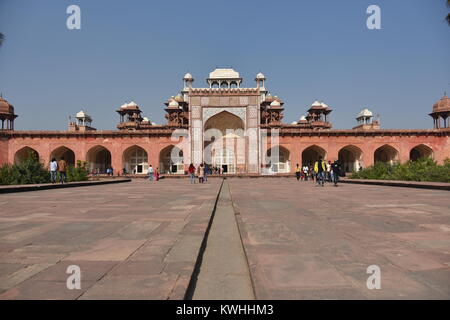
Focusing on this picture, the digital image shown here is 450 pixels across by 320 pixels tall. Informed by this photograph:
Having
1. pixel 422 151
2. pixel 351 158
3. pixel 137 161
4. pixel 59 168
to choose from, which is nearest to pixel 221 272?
pixel 59 168

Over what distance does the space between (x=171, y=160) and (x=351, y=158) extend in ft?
59.0

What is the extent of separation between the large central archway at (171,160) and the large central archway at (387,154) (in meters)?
18.7

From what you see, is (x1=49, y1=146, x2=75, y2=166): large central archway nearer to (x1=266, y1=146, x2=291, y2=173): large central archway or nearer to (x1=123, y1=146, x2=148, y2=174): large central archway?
(x1=123, y1=146, x2=148, y2=174): large central archway

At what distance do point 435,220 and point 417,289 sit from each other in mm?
2483

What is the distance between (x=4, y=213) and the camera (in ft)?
13.9

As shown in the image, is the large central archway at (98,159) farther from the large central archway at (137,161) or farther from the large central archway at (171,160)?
the large central archway at (171,160)

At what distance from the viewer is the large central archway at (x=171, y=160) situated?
28245 mm

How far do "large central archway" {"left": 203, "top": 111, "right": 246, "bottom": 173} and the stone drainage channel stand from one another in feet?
82.1

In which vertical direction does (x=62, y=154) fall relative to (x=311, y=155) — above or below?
above

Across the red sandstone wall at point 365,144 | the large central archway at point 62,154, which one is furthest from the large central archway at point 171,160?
the red sandstone wall at point 365,144

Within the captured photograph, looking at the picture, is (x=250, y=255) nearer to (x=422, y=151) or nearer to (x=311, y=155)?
(x=311, y=155)

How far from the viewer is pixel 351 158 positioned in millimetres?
30312

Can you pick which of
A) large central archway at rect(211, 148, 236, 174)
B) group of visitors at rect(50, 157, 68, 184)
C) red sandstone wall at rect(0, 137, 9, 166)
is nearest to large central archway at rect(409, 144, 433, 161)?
large central archway at rect(211, 148, 236, 174)
